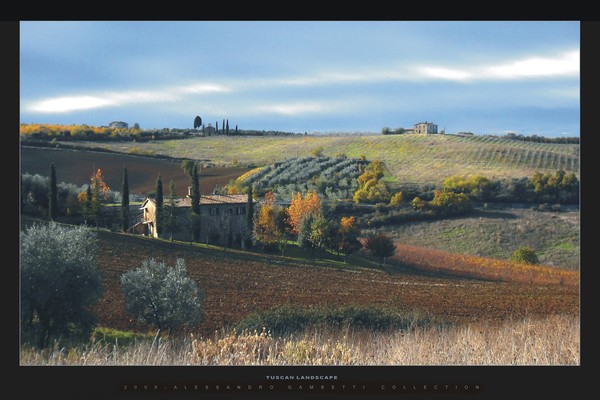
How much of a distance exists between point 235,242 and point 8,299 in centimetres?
403

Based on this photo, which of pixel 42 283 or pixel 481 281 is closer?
pixel 42 283

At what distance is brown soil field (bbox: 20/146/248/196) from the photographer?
9.13 m

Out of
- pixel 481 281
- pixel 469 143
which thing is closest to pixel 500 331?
pixel 481 281

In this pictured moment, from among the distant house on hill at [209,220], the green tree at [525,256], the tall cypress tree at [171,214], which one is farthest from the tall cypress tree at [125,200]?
the green tree at [525,256]

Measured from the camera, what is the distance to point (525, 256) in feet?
31.9

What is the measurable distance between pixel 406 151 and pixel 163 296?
5058 mm

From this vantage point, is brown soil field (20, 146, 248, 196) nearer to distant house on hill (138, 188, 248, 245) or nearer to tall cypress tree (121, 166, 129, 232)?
tall cypress tree (121, 166, 129, 232)

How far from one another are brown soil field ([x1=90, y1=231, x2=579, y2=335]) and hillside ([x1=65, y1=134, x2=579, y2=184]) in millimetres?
1844

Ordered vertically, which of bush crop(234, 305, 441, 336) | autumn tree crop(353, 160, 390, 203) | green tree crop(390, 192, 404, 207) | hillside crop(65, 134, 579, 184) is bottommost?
bush crop(234, 305, 441, 336)

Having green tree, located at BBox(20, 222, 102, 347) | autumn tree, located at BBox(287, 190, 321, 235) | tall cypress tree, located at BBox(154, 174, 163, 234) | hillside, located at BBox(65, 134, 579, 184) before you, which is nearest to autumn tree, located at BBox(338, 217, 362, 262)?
autumn tree, located at BBox(287, 190, 321, 235)

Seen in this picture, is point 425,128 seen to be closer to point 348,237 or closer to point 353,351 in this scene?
point 348,237

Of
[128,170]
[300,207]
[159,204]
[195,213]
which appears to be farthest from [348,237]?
[128,170]
